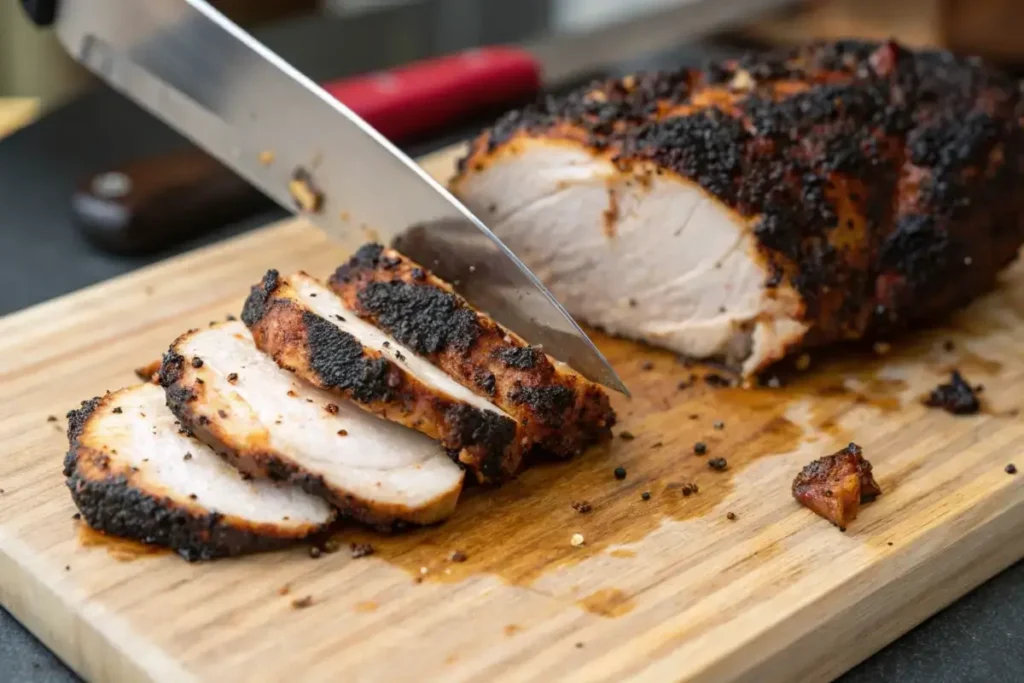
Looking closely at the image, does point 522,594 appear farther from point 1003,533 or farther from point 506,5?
point 506,5

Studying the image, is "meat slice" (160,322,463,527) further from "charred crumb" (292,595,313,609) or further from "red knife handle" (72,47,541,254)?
"red knife handle" (72,47,541,254)

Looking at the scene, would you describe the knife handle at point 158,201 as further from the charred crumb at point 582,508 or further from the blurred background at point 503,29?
the charred crumb at point 582,508

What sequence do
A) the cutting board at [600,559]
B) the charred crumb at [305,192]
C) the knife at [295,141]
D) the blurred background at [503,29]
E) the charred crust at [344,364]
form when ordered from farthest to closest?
the blurred background at [503,29] < the charred crumb at [305,192] < the knife at [295,141] < the charred crust at [344,364] < the cutting board at [600,559]

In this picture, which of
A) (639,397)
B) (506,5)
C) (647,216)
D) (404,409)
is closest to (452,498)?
(404,409)

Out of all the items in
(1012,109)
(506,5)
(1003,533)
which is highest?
(1012,109)

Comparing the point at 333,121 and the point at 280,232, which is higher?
the point at 333,121

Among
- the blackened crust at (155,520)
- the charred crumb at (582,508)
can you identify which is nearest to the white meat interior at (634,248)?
the charred crumb at (582,508)
